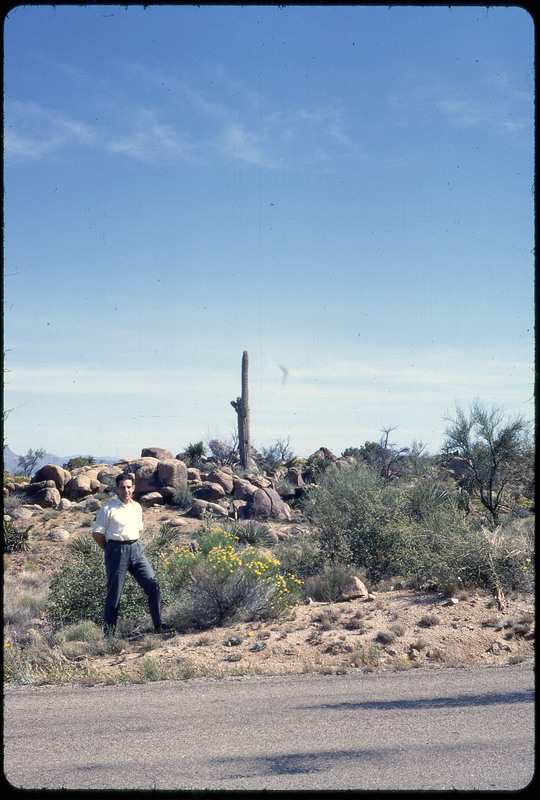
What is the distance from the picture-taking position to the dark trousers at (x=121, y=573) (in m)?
8.45

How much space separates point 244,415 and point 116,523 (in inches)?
1005

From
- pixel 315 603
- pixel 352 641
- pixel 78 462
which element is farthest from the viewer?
pixel 78 462

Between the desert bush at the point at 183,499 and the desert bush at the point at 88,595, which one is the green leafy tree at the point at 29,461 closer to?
the desert bush at the point at 183,499

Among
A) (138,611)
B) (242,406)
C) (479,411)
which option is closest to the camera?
(138,611)

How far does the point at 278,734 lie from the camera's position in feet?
16.8

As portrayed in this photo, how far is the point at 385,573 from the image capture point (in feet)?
44.0

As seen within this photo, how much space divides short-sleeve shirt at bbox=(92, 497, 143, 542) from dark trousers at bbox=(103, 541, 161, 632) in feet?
0.35

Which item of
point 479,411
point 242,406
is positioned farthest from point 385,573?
point 242,406

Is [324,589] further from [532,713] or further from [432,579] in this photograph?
[532,713]

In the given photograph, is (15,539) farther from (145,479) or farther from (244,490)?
(244,490)

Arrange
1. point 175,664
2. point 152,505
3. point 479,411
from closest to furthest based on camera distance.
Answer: point 175,664
point 479,411
point 152,505

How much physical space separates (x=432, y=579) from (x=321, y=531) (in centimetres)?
329

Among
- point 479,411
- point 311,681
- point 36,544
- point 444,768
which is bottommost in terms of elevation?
point 36,544

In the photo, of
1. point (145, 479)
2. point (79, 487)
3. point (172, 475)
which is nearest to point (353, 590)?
point (172, 475)
